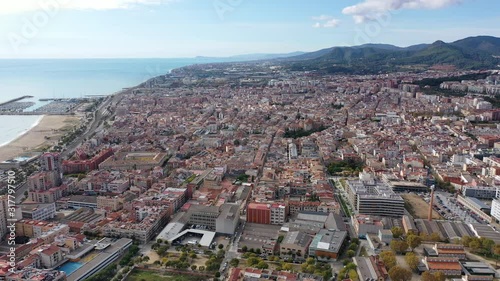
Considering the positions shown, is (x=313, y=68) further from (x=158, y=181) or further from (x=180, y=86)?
(x=158, y=181)

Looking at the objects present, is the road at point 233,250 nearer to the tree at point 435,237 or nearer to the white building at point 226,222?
the white building at point 226,222

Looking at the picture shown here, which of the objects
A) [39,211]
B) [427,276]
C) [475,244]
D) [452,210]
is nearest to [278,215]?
[427,276]

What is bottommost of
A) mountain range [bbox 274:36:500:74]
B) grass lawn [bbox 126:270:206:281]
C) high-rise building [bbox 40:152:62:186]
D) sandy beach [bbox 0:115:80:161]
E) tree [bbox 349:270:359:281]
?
grass lawn [bbox 126:270:206:281]

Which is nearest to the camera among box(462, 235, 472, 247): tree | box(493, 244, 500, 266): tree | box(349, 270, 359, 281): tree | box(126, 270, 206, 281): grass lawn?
box(349, 270, 359, 281): tree

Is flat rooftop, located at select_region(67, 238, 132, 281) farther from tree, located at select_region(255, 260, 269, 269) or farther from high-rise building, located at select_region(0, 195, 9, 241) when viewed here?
tree, located at select_region(255, 260, 269, 269)

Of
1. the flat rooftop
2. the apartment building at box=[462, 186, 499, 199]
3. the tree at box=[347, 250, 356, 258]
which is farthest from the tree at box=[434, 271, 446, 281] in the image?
the flat rooftop

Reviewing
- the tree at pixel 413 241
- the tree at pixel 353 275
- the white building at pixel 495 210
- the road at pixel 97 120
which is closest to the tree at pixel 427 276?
the tree at pixel 353 275

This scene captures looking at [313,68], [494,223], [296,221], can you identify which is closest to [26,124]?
[296,221]
